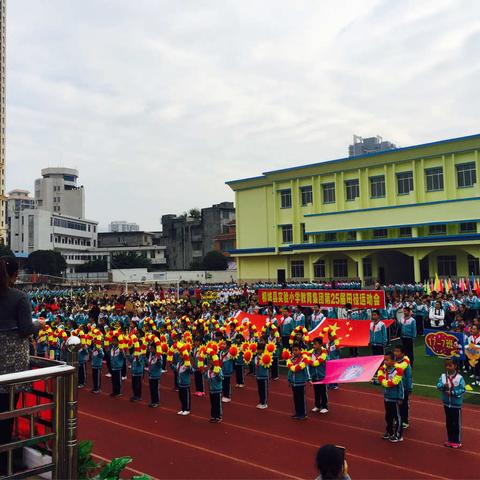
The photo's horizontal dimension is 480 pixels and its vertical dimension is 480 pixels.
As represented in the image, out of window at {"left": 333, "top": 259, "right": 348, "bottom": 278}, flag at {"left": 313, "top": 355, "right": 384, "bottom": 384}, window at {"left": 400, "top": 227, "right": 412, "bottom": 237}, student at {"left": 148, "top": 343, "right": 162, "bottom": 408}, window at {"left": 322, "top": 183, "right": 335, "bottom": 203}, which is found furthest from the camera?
window at {"left": 322, "top": 183, "right": 335, "bottom": 203}

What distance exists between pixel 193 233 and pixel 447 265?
44.8 m

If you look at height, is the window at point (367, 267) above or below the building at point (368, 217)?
below

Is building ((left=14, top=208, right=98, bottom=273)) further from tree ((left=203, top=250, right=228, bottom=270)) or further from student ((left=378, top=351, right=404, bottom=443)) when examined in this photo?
student ((left=378, top=351, right=404, bottom=443))

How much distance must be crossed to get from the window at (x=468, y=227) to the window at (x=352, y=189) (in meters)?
8.39

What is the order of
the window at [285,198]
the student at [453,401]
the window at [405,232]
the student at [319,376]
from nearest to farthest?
the student at [453,401]
the student at [319,376]
the window at [405,232]
the window at [285,198]

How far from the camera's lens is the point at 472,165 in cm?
3131

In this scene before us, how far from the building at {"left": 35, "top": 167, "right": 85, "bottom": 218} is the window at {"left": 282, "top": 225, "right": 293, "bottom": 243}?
206ft

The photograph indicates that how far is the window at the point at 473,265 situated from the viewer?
3028 cm

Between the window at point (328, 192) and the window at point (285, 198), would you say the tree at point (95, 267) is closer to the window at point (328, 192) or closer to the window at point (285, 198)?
the window at point (285, 198)

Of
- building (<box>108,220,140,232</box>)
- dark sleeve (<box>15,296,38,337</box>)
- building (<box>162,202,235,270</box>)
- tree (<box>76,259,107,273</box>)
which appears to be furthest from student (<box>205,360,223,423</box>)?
building (<box>108,220,140,232</box>)

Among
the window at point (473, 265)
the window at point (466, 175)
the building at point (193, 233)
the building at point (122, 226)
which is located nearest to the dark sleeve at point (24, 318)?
the window at point (473, 265)

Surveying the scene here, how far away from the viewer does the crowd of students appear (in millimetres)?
8242

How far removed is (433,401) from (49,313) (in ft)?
46.2

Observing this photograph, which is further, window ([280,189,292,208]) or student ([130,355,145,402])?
window ([280,189,292,208])
